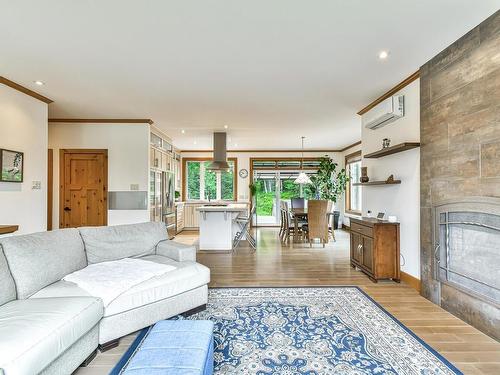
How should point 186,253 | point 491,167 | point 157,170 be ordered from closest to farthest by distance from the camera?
point 491,167 → point 186,253 → point 157,170

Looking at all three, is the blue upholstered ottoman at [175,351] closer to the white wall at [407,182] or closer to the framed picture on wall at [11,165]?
the white wall at [407,182]

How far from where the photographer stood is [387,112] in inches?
147

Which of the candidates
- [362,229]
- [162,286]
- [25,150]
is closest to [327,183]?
[362,229]

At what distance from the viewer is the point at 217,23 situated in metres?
2.37

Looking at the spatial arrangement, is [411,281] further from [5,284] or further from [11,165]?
[11,165]

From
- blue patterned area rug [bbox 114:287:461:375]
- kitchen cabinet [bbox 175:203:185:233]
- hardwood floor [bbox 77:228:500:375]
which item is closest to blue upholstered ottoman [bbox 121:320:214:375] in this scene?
blue patterned area rug [bbox 114:287:461:375]

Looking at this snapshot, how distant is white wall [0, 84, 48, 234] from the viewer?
11.9ft

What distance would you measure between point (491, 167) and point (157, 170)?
5.80 m

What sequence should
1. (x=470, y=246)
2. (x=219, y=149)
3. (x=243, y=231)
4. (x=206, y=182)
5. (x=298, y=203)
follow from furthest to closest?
(x=206, y=182) → (x=298, y=203) → (x=219, y=149) → (x=243, y=231) → (x=470, y=246)

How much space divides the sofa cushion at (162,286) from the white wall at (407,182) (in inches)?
103

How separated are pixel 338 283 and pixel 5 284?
134 inches

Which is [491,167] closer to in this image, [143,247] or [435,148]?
[435,148]

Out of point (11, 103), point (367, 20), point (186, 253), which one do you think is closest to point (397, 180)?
point (367, 20)

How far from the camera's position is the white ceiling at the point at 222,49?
219 cm
